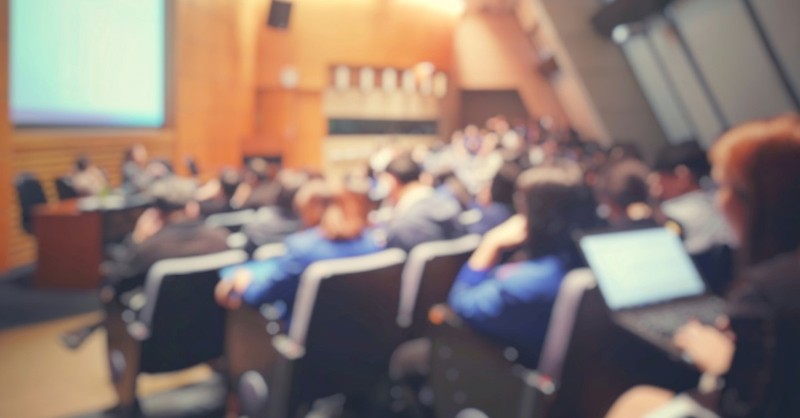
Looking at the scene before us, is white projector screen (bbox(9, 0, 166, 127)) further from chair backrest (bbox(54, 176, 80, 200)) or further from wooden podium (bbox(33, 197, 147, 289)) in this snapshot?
wooden podium (bbox(33, 197, 147, 289))

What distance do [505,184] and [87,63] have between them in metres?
6.40

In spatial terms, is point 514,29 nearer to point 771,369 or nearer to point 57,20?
point 57,20

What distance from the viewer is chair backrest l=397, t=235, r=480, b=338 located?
2746 mm

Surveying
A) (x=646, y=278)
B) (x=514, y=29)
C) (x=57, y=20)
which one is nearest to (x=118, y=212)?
(x=57, y=20)

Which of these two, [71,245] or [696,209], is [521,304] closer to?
[696,209]

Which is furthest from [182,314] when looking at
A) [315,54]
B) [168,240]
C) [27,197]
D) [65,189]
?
[315,54]

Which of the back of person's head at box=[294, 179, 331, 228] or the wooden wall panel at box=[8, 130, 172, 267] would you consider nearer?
the back of person's head at box=[294, 179, 331, 228]

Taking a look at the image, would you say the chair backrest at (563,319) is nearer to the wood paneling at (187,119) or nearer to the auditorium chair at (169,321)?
the auditorium chair at (169,321)

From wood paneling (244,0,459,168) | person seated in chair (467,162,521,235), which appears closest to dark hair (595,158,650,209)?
person seated in chair (467,162,521,235)

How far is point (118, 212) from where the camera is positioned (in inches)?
222

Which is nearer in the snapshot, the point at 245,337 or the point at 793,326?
the point at 793,326

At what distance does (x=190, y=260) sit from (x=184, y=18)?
865 cm

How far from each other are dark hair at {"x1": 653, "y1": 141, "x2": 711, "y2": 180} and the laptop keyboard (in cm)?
124

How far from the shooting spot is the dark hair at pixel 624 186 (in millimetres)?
2697
